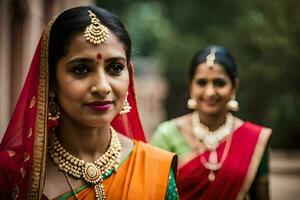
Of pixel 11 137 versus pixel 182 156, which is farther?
pixel 182 156

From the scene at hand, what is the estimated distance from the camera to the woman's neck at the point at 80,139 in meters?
2.44

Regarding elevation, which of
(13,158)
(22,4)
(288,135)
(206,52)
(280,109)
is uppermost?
(22,4)

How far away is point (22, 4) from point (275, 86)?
8.03m

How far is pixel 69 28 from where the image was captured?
2.29m

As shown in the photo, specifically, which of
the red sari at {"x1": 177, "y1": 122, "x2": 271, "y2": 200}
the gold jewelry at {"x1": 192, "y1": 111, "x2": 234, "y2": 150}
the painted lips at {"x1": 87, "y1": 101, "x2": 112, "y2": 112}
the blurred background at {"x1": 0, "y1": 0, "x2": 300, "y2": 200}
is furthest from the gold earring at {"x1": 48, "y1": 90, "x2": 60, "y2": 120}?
the gold jewelry at {"x1": 192, "y1": 111, "x2": 234, "y2": 150}

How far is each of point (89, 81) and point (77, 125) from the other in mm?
280

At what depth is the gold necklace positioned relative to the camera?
2383 millimetres

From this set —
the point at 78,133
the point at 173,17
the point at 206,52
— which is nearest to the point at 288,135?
the point at 173,17

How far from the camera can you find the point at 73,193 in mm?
2338

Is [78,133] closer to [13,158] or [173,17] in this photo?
[13,158]

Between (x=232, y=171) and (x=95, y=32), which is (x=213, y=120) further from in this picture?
(x=95, y=32)

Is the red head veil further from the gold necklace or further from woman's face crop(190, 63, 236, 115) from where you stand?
woman's face crop(190, 63, 236, 115)

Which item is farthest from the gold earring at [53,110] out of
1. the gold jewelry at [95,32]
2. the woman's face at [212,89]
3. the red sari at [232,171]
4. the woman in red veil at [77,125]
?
the woman's face at [212,89]

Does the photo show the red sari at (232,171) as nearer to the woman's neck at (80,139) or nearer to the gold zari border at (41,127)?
the woman's neck at (80,139)
